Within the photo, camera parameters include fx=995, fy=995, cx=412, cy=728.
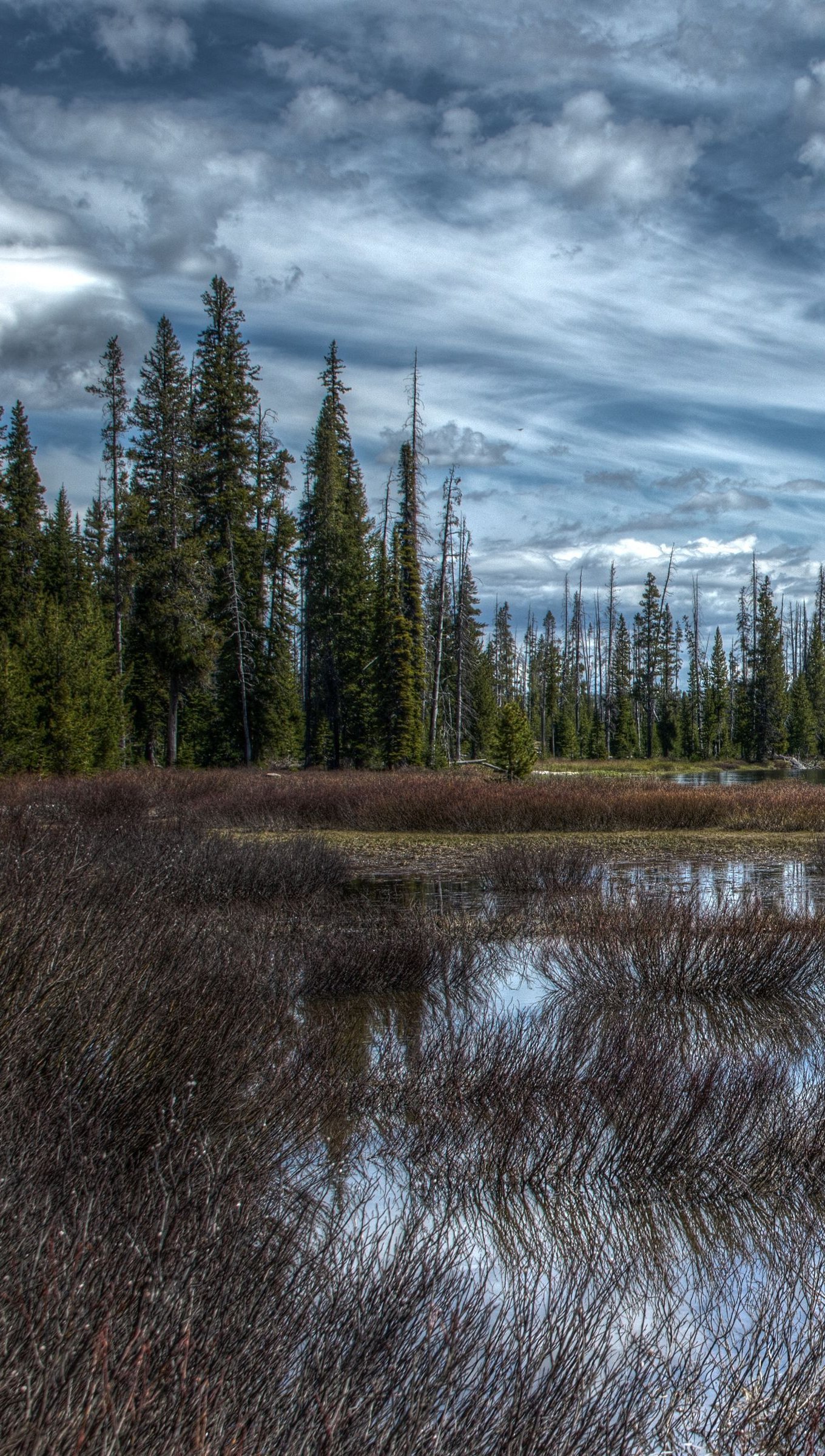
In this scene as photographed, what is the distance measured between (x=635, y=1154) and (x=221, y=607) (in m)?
35.6

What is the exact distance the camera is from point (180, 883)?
36.0ft

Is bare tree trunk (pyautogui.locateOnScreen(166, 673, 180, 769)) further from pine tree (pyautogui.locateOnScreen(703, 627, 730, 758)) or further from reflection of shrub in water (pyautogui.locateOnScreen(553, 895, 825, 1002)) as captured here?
pine tree (pyautogui.locateOnScreen(703, 627, 730, 758))

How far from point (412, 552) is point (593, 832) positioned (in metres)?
19.2

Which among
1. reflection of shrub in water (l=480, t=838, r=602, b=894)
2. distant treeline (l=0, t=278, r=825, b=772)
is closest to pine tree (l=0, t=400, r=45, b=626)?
distant treeline (l=0, t=278, r=825, b=772)

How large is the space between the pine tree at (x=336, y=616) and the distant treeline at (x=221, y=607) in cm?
10

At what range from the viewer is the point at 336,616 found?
40281mm

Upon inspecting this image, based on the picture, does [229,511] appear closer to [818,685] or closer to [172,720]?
[172,720]

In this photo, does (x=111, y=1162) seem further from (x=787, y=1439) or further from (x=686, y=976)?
(x=686, y=976)

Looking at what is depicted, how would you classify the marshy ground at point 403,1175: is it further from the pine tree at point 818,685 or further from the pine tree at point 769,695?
the pine tree at point 818,685

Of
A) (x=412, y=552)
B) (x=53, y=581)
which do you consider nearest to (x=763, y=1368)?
(x=412, y=552)

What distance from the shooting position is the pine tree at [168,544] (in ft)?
107

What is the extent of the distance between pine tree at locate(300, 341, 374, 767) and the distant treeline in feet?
0.33

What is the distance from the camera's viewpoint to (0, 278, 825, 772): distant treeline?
2780 centimetres

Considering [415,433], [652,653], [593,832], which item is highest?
[415,433]
